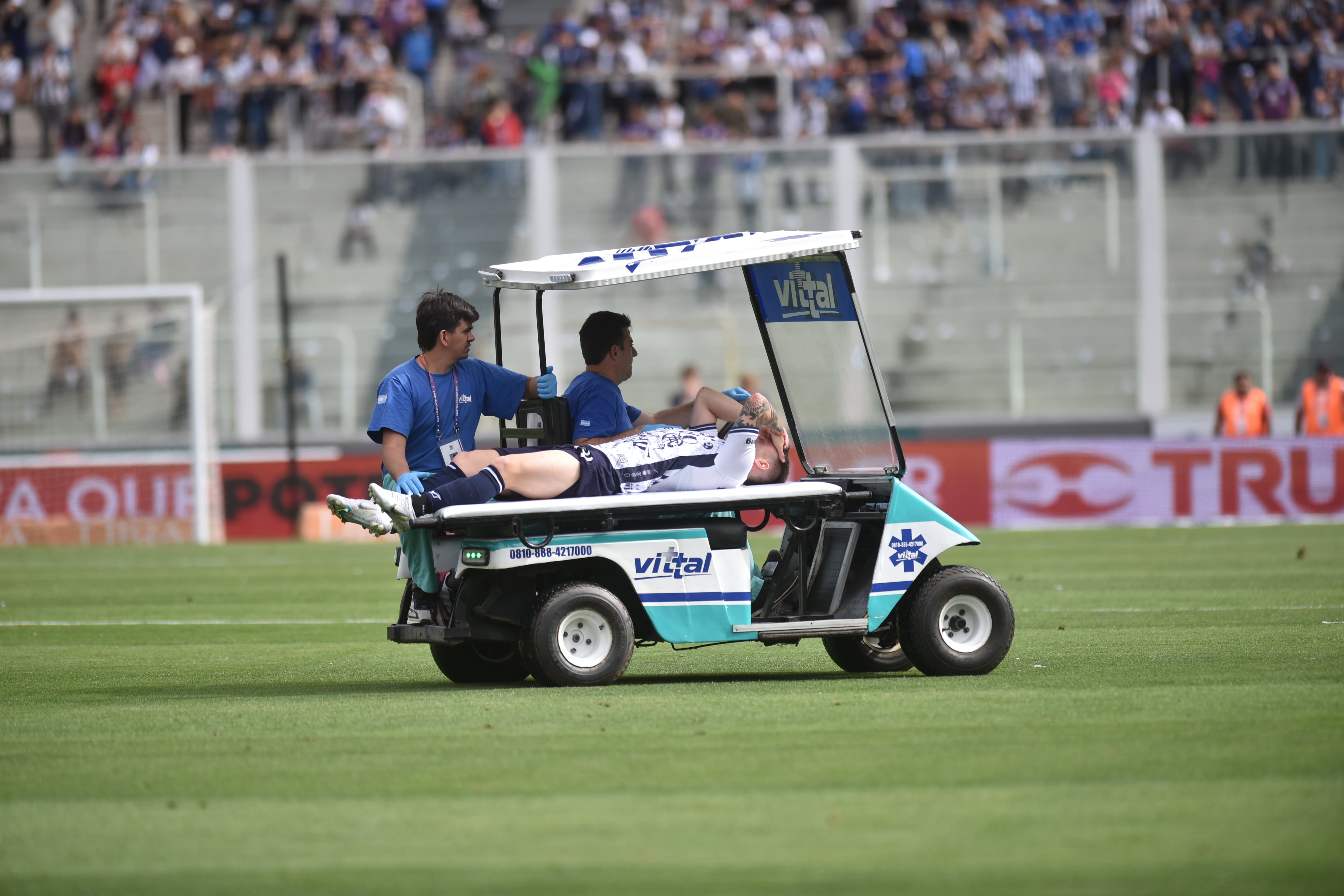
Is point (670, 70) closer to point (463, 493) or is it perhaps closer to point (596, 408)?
point (596, 408)

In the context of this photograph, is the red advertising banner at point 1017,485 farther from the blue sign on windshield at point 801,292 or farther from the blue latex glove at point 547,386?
the blue latex glove at point 547,386

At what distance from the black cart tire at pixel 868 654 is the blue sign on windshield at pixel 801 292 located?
5.47ft

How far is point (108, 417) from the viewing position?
84.5ft

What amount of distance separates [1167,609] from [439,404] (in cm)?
612

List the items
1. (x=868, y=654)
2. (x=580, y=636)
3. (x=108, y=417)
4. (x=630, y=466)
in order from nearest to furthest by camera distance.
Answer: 1. (x=580, y=636)
2. (x=630, y=466)
3. (x=868, y=654)
4. (x=108, y=417)

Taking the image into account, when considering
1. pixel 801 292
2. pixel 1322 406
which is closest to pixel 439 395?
pixel 801 292

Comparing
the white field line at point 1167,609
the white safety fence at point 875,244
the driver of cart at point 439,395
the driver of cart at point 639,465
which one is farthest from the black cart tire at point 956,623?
the white safety fence at point 875,244

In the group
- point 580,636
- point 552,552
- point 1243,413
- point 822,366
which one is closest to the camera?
point 552,552

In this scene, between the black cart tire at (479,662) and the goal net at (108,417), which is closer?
the black cart tire at (479,662)

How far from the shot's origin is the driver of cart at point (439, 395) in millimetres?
8828

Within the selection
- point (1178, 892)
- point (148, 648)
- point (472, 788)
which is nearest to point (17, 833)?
point (472, 788)

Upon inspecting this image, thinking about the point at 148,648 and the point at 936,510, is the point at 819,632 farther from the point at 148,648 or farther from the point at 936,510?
the point at 148,648

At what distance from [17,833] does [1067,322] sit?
23.1 m

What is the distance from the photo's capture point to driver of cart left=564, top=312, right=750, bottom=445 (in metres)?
8.97
